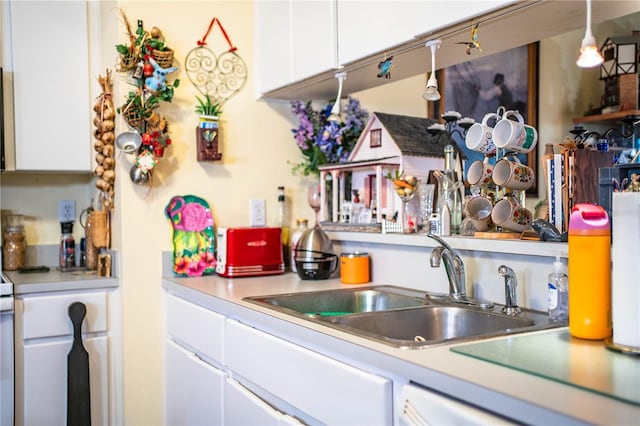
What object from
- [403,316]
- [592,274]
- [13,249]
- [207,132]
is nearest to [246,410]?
[403,316]

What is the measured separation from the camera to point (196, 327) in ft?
7.24

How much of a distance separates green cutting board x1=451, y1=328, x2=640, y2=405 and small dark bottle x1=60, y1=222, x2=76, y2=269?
214 centimetres

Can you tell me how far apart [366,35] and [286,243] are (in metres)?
1.08

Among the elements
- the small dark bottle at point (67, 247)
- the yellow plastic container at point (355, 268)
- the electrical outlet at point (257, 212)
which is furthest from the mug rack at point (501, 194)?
the small dark bottle at point (67, 247)

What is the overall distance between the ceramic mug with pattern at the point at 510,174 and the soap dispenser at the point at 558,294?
321 millimetres

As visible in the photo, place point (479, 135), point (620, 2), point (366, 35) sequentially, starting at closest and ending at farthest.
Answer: point (620, 2)
point (479, 135)
point (366, 35)

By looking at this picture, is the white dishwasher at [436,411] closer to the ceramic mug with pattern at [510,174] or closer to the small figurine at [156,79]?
→ the ceramic mug with pattern at [510,174]

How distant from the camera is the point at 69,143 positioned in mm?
2672

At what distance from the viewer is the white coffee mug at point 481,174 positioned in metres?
1.85

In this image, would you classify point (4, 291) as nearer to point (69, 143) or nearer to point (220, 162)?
point (69, 143)

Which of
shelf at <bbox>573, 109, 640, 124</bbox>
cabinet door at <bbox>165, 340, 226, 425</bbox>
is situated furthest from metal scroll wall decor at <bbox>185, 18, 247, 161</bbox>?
shelf at <bbox>573, 109, 640, 124</bbox>

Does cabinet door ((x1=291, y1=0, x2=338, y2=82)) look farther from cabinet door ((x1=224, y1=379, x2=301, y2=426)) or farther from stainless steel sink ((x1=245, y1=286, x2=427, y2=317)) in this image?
cabinet door ((x1=224, y1=379, x2=301, y2=426))

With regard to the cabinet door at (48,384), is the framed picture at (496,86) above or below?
above

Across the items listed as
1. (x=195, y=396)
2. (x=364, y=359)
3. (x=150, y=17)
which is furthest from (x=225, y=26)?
(x=364, y=359)
